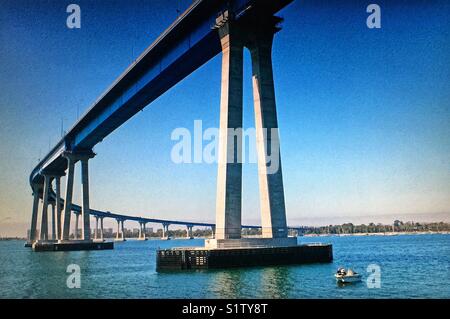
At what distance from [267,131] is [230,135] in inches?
203

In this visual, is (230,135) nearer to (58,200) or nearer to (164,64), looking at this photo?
(164,64)

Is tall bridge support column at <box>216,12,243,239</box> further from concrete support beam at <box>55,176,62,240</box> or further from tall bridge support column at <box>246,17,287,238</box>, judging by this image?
concrete support beam at <box>55,176,62,240</box>

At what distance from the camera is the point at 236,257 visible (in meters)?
42.3

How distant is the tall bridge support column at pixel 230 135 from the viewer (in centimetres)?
4628

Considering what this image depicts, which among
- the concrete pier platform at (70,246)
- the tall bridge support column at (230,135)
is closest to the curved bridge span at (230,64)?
the tall bridge support column at (230,135)

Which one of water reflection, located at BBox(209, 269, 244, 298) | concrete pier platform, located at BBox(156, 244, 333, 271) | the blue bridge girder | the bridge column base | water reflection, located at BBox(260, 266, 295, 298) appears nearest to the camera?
water reflection, located at BBox(209, 269, 244, 298)

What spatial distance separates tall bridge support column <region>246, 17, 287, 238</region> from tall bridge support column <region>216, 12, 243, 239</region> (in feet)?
9.57

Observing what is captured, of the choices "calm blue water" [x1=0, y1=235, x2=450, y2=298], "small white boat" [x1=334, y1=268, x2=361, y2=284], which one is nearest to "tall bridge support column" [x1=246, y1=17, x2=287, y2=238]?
"calm blue water" [x1=0, y1=235, x2=450, y2=298]

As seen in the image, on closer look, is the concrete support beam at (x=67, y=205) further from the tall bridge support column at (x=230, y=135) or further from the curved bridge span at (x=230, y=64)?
the tall bridge support column at (x=230, y=135)

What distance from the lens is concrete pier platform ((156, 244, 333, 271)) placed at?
41844mm

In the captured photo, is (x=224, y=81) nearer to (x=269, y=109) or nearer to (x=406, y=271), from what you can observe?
(x=269, y=109)

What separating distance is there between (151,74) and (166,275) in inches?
1247

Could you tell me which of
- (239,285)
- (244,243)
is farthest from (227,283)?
(244,243)

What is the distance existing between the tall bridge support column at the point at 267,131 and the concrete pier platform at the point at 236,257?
3.27 m
